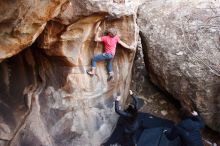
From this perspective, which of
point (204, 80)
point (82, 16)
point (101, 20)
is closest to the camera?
point (82, 16)

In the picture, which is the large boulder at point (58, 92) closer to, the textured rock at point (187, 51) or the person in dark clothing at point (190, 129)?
the textured rock at point (187, 51)

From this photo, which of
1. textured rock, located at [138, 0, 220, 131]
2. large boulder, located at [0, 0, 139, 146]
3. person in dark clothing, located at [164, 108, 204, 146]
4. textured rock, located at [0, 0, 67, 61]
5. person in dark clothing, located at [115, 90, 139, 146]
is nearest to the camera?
textured rock, located at [0, 0, 67, 61]

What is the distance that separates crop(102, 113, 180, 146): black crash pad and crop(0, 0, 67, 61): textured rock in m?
2.40

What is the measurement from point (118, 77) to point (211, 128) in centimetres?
176

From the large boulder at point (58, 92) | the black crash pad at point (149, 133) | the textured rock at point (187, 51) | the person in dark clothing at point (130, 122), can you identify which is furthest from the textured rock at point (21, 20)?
the textured rock at point (187, 51)

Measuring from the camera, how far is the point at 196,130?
5.99 metres

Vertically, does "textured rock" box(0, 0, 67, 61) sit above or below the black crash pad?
above

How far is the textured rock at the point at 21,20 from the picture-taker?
14.9ft

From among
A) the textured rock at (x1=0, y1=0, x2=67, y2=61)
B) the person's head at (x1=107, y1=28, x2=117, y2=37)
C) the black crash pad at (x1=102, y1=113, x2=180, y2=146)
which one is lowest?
the black crash pad at (x1=102, y1=113, x2=180, y2=146)

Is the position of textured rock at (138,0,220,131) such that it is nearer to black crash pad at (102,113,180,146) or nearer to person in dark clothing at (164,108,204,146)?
black crash pad at (102,113,180,146)

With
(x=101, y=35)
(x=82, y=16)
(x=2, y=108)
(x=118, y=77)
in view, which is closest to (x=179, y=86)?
(x=118, y=77)

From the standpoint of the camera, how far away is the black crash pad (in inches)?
257

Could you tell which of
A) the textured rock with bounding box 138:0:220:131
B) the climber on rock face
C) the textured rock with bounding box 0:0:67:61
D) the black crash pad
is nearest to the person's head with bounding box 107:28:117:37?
the climber on rock face

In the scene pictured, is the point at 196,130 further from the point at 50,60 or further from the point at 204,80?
the point at 50,60
